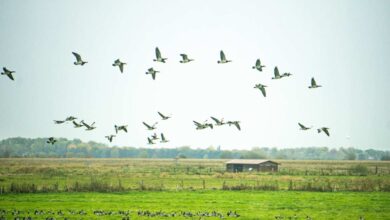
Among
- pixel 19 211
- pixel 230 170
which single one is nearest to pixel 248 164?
pixel 230 170

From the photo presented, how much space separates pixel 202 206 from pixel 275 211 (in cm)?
555

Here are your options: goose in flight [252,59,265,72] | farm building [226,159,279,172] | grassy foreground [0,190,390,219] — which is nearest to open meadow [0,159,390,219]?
grassy foreground [0,190,390,219]

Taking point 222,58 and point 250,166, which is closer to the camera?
point 222,58

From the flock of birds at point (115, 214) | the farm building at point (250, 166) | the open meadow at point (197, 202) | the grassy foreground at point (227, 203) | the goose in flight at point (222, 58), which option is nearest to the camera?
the flock of birds at point (115, 214)

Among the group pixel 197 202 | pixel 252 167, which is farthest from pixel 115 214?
pixel 252 167

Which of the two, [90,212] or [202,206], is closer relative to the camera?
[90,212]

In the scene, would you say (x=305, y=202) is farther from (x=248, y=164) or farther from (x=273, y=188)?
(x=248, y=164)

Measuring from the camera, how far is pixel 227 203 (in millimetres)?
38094

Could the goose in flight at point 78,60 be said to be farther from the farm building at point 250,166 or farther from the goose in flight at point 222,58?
the farm building at point 250,166

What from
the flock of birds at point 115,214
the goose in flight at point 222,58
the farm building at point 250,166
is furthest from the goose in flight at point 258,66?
the farm building at point 250,166

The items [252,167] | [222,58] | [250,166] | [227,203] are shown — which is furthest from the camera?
[252,167]

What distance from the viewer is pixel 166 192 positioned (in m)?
46.7

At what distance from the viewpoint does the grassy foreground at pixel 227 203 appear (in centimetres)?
3281

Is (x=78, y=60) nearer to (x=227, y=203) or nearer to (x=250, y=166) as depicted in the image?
(x=227, y=203)
